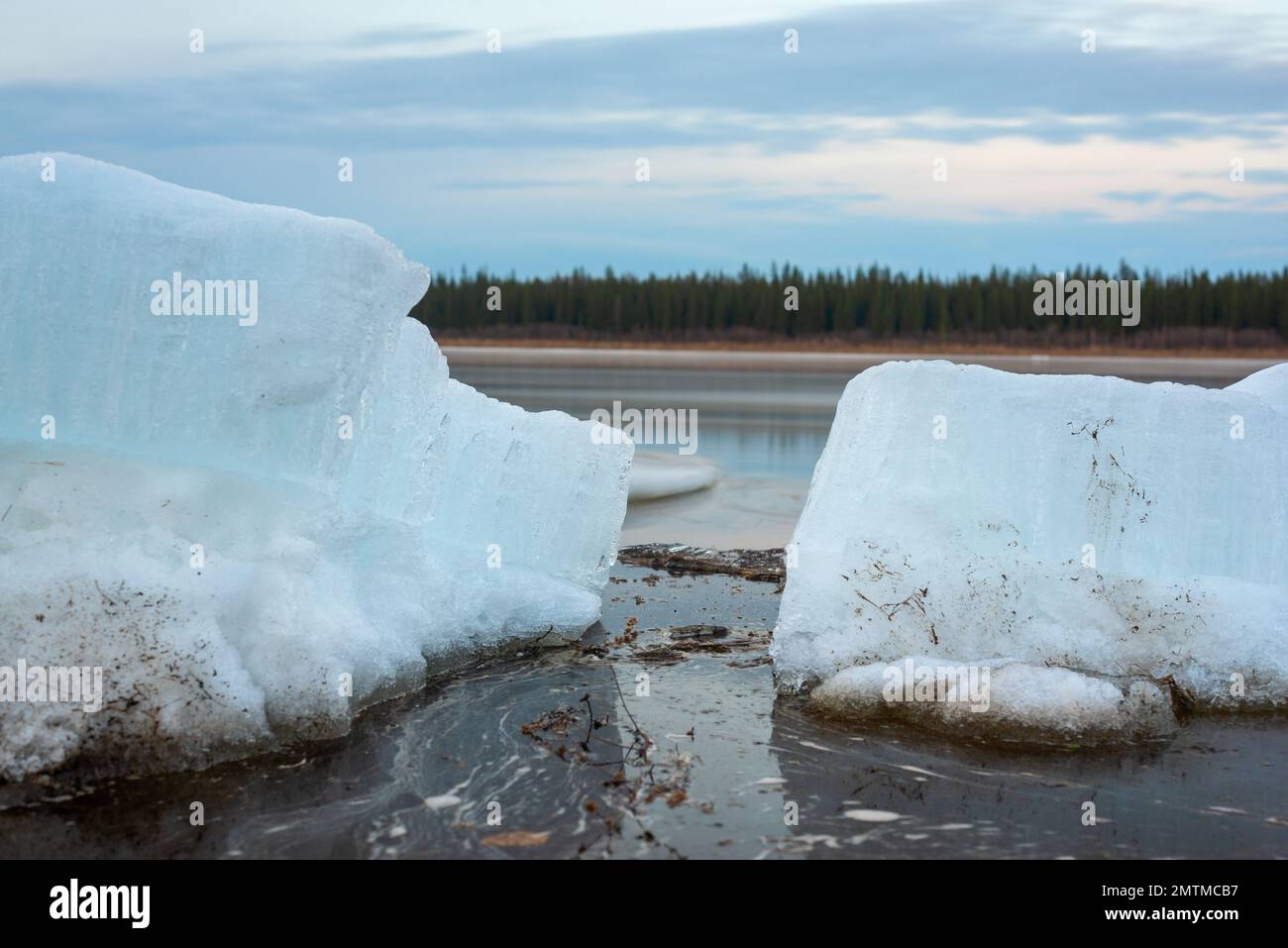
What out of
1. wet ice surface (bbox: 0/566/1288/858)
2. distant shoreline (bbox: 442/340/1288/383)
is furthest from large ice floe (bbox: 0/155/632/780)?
distant shoreline (bbox: 442/340/1288/383)

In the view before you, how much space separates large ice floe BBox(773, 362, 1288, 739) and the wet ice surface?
13.3 inches

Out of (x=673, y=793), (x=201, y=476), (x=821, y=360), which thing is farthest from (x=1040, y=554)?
(x=821, y=360)

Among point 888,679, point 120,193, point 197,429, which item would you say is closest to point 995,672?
point 888,679

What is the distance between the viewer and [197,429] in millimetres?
6922

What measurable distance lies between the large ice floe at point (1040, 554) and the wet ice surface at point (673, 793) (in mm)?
338

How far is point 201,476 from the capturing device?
6801 millimetres

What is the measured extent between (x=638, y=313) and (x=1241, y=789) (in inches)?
2987

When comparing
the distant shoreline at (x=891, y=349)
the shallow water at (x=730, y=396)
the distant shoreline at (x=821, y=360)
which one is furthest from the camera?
the distant shoreline at (x=891, y=349)

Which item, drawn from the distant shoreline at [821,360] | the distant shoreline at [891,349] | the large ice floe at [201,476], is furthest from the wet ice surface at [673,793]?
the distant shoreline at [891,349]

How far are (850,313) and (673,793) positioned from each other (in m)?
72.2

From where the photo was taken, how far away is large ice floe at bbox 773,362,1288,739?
273 inches

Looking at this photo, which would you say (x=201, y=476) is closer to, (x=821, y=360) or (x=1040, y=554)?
(x=1040, y=554)

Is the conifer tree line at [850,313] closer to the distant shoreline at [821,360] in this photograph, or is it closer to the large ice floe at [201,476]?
the distant shoreline at [821,360]

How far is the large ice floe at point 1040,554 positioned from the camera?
693 centimetres
